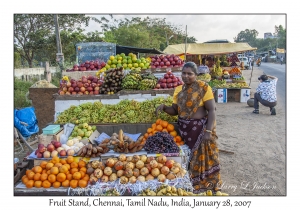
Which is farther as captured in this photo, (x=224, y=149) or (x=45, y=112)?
(x=45, y=112)

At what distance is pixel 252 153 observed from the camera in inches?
225

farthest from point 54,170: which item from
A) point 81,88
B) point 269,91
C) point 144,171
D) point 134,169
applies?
point 269,91

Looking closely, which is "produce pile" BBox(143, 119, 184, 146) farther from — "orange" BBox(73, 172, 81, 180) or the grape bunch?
"orange" BBox(73, 172, 81, 180)

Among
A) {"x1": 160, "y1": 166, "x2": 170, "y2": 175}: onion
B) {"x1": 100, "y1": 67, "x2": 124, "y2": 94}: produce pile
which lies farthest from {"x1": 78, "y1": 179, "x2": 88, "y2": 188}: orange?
{"x1": 100, "y1": 67, "x2": 124, "y2": 94}: produce pile

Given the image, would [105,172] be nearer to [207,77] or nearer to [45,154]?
[45,154]

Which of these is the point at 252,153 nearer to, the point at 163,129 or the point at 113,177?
the point at 163,129

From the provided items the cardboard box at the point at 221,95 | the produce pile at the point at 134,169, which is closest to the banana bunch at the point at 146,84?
the produce pile at the point at 134,169

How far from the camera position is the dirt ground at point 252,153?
4250 millimetres

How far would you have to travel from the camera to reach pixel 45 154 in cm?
377

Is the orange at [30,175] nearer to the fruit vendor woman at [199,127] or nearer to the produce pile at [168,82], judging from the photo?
the fruit vendor woman at [199,127]

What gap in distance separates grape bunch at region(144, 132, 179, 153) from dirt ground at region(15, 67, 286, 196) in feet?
3.82

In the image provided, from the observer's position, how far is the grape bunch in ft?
12.3
